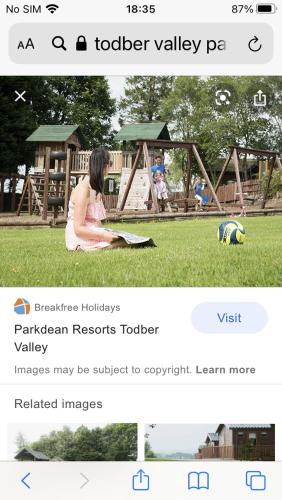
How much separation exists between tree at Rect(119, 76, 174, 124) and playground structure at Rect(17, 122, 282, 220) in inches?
3.3

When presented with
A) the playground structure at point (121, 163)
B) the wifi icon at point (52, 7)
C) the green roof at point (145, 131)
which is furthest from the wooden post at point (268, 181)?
the wifi icon at point (52, 7)

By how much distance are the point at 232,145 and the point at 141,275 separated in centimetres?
110

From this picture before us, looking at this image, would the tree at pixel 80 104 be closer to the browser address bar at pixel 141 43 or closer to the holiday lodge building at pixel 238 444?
the browser address bar at pixel 141 43

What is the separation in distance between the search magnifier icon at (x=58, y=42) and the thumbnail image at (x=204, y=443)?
210cm

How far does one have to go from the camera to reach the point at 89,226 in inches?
210

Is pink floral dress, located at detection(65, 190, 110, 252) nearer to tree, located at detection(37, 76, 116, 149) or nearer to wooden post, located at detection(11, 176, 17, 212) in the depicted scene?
wooden post, located at detection(11, 176, 17, 212)

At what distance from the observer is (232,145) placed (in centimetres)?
425

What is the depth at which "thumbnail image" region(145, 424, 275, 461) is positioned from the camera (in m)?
3.24

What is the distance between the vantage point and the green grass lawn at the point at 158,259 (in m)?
Answer: 3.73
